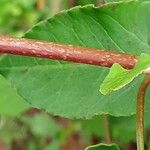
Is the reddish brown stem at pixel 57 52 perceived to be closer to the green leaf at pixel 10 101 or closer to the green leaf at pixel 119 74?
the green leaf at pixel 119 74

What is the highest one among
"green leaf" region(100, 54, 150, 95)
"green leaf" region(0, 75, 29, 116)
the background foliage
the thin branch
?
"green leaf" region(100, 54, 150, 95)

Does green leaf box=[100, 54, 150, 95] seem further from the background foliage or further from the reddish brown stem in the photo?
the background foliage

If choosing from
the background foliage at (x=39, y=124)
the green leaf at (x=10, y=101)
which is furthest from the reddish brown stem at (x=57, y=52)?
the green leaf at (x=10, y=101)

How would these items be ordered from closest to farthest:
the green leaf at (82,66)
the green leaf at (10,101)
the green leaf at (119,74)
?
the green leaf at (119,74) < the green leaf at (82,66) < the green leaf at (10,101)

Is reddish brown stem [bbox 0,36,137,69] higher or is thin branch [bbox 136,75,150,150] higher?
reddish brown stem [bbox 0,36,137,69]

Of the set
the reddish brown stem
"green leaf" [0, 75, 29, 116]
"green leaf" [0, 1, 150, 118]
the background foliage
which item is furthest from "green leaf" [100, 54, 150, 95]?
"green leaf" [0, 75, 29, 116]

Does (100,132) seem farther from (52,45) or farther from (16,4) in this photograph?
(16,4)
